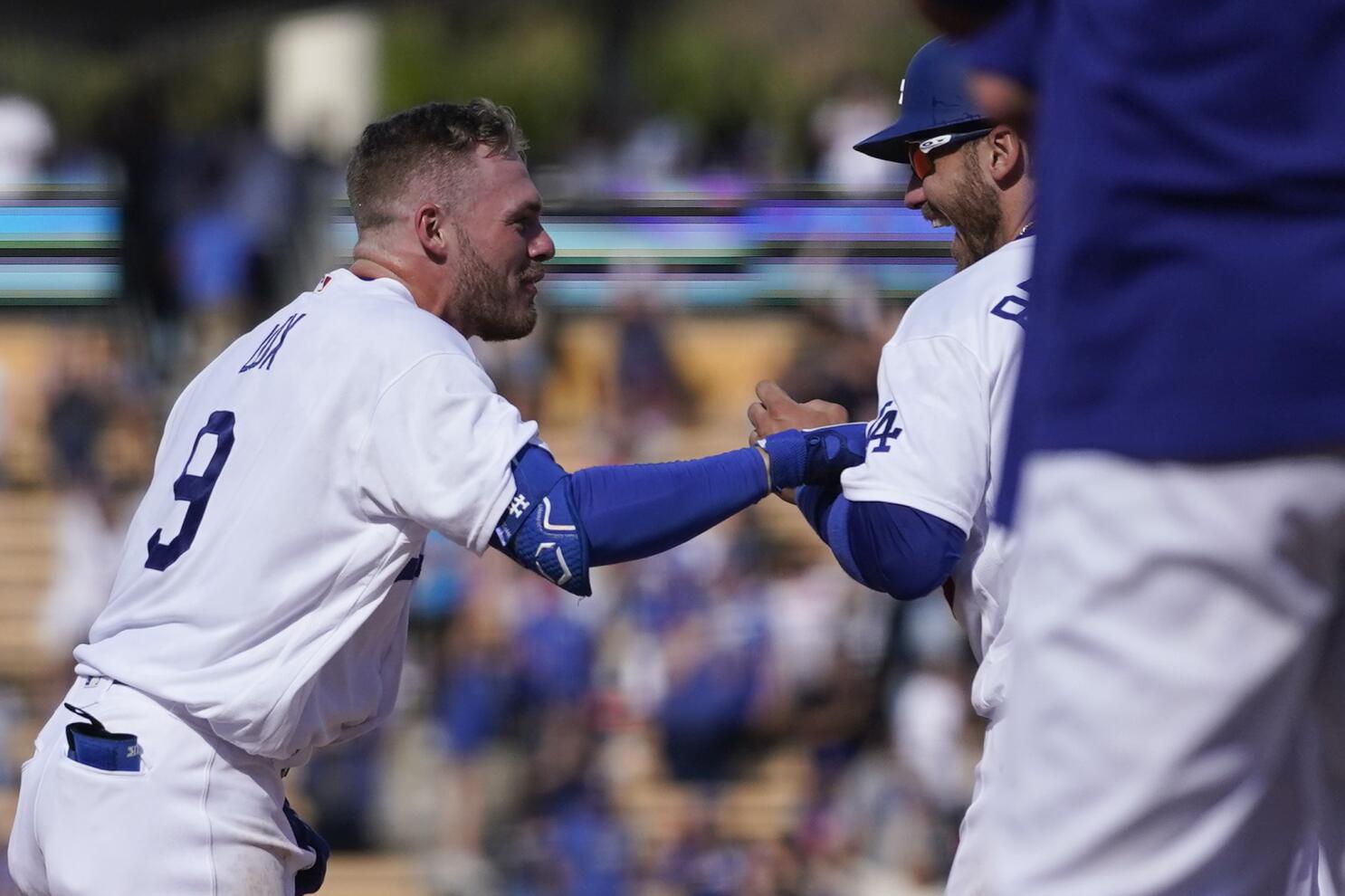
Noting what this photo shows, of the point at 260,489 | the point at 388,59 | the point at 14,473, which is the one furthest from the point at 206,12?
the point at 388,59

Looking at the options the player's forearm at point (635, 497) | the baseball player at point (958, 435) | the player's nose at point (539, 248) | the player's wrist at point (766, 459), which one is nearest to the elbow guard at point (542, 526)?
the player's forearm at point (635, 497)

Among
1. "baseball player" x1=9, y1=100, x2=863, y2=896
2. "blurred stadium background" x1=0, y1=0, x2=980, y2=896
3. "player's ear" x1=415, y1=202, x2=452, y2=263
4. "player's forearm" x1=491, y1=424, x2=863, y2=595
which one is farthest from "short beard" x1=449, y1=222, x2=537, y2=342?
"blurred stadium background" x1=0, y1=0, x2=980, y2=896

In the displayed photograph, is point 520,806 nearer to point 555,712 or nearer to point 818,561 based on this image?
point 555,712

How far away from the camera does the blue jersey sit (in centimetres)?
175

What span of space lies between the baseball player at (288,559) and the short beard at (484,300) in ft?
0.93

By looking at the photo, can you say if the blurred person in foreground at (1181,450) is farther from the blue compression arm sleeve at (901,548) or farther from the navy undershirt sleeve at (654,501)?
the navy undershirt sleeve at (654,501)

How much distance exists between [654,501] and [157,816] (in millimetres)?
1101

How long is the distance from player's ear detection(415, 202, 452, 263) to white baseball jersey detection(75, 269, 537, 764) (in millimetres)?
333

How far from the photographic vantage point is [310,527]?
348 cm

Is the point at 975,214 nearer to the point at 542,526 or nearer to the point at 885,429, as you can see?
the point at 885,429

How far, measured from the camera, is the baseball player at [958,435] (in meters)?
3.25

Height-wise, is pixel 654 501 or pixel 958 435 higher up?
pixel 958 435

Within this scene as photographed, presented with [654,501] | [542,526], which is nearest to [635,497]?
[654,501]

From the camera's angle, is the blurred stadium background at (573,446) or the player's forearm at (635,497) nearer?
the player's forearm at (635,497)
